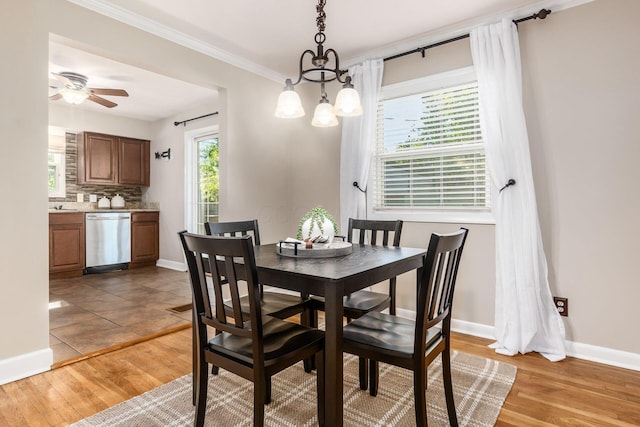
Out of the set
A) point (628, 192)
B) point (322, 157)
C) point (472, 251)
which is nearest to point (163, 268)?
point (322, 157)

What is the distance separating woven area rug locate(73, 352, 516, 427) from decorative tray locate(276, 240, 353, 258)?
31.3 inches

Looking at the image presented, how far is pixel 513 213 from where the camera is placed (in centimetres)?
266

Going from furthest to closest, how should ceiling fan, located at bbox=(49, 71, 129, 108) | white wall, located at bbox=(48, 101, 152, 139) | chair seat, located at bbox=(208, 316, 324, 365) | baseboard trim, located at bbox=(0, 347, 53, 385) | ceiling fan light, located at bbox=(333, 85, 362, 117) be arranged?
white wall, located at bbox=(48, 101, 152, 139) → ceiling fan, located at bbox=(49, 71, 129, 108) → baseboard trim, located at bbox=(0, 347, 53, 385) → ceiling fan light, located at bbox=(333, 85, 362, 117) → chair seat, located at bbox=(208, 316, 324, 365)

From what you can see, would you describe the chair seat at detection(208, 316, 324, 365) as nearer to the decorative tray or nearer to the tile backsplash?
the decorative tray

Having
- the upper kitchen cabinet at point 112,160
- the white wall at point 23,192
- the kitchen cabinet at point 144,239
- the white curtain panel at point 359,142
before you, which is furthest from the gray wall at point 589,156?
the upper kitchen cabinet at point 112,160

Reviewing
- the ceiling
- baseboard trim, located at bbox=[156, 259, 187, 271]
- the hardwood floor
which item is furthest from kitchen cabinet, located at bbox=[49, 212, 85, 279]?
the hardwood floor

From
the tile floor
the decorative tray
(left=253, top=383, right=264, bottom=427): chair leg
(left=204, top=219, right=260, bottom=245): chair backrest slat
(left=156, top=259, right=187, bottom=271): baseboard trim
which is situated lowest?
the tile floor

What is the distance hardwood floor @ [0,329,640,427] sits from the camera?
1.84m

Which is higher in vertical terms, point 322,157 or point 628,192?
point 322,157

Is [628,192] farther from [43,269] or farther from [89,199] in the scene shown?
[89,199]

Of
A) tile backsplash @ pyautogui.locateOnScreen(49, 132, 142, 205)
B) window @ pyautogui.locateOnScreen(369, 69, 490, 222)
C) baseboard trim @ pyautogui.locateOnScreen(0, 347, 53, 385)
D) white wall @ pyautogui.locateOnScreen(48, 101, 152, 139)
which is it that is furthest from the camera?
tile backsplash @ pyautogui.locateOnScreen(49, 132, 142, 205)

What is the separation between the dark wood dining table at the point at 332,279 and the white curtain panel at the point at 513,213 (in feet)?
3.78

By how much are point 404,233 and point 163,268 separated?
420 centimetres

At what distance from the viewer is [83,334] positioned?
2973 mm
